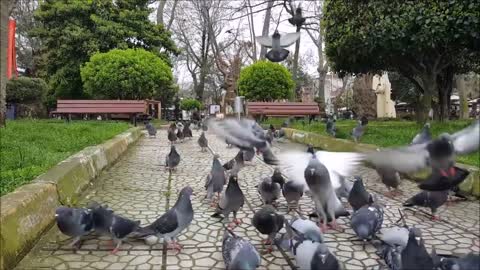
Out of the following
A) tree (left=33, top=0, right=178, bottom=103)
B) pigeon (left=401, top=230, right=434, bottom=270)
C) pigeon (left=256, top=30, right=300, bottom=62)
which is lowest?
pigeon (left=401, top=230, right=434, bottom=270)

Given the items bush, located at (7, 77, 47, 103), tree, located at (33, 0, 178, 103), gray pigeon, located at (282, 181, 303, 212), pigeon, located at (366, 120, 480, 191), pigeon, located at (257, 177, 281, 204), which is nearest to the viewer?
pigeon, located at (366, 120, 480, 191)

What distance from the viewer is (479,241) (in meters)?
3.19

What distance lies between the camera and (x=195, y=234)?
3418 mm

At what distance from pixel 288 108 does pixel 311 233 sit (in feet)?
43.2

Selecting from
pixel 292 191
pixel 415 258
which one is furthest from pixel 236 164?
pixel 415 258

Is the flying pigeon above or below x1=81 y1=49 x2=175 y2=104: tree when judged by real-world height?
below

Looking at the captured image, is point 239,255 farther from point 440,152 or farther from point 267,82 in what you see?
point 267,82

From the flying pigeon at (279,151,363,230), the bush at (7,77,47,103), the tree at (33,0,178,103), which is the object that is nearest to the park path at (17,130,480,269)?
the flying pigeon at (279,151,363,230)

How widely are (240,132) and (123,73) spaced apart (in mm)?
14817

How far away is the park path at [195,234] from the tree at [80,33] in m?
15.7

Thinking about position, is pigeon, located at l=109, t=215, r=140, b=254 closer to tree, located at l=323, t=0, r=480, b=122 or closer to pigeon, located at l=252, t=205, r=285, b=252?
pigeon, located at l=252, t=205, r=285, b=252

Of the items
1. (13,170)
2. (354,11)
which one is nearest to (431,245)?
(13,170)

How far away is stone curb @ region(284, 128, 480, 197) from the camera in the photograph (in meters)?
4.33

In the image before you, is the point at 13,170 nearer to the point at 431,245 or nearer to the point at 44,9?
the point at 431,245
